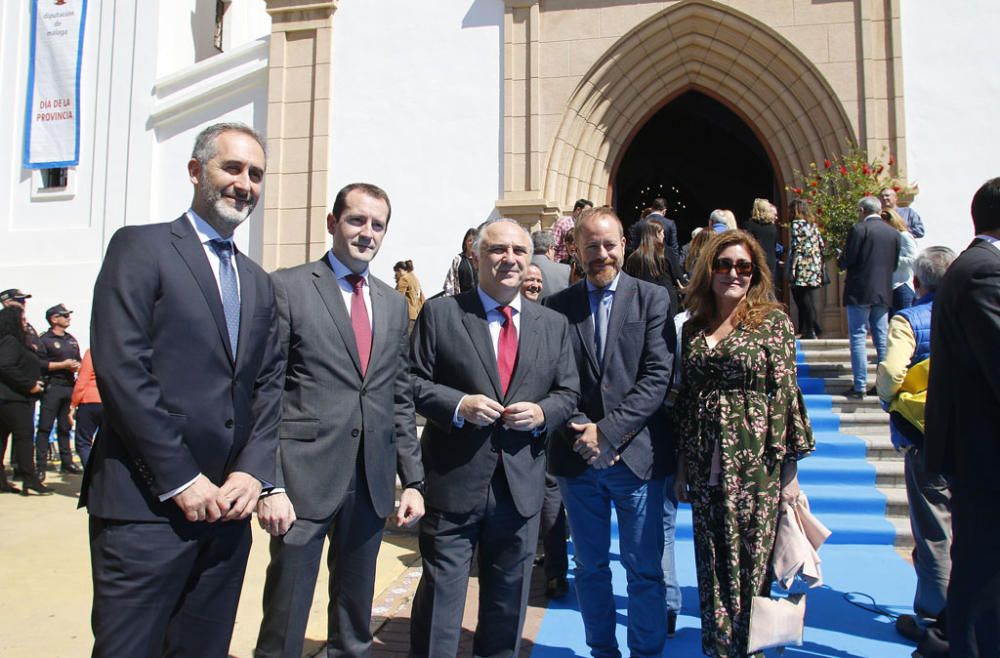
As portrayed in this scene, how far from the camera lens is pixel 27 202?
12438mm

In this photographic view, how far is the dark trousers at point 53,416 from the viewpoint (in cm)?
803

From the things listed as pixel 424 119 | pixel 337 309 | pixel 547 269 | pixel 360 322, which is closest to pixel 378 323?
pixel 360 322

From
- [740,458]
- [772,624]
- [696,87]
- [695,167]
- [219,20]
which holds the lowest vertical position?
[772,624]

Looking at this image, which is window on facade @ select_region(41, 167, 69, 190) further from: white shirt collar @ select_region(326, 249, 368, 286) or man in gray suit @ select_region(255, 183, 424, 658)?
man in gray suit @ select_region(255, 183, 424, 658)

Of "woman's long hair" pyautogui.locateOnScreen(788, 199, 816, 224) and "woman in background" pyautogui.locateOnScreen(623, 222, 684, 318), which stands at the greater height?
"woman's long hair" pyautogui.locateOnScreen(788, 199, 816, 224)

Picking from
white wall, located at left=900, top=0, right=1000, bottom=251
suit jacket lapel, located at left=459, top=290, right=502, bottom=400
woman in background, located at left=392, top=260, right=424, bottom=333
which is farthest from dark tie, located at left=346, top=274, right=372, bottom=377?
white wall, located at left=900, top=0, right=1000, bottom=251

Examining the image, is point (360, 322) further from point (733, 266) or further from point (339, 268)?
point (733, 266)

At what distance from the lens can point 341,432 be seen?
8.84ft

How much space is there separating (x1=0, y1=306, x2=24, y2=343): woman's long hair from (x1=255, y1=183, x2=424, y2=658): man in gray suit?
20.1 ft

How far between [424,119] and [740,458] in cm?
825

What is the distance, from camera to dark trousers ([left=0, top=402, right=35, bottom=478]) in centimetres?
732

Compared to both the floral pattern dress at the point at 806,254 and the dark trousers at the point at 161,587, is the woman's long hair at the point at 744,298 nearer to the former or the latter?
the dark trousers at the point at 161,587

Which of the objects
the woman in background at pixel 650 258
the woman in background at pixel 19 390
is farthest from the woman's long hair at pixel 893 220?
the woman in background at pixel 19 390

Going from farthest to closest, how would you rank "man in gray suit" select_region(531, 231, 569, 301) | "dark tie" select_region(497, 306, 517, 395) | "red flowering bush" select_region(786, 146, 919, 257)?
"red flowering bush" select_region(786, 146, 919, 257)
"man in gray suit" select_region(531, 231, 569, 301)
"dark tie" select_region(497, 306, 517, 395)
